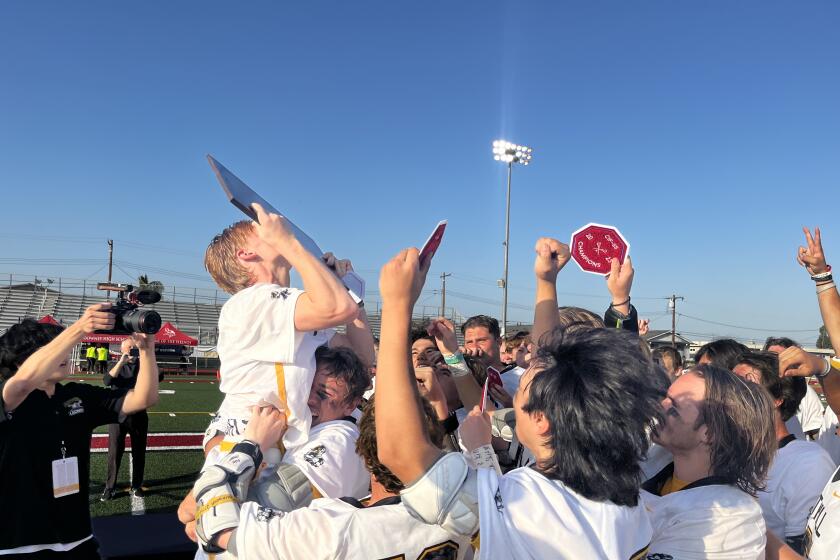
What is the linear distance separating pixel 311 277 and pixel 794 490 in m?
2.50

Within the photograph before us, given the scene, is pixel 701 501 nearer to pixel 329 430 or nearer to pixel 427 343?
pixel 329 430

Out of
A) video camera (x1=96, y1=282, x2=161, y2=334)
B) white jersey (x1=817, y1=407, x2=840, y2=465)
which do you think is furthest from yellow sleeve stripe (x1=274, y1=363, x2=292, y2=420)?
white jersey (x1=817, y1=407, x2=840, y2=465)

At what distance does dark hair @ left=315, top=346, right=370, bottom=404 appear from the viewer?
7.82ft

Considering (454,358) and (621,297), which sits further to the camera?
(454,358)

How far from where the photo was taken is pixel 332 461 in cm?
210

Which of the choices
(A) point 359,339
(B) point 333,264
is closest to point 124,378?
(A) point 359,339

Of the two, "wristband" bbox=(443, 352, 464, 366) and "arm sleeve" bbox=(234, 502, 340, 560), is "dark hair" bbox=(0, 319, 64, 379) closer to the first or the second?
"wristband" bbox=(443, 352, 464, 366)

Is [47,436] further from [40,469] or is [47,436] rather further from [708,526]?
[708,526]

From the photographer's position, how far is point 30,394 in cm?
331

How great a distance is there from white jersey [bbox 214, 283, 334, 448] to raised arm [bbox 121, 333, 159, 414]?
106 centimetres

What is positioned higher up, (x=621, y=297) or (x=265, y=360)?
(x=621, y=297)

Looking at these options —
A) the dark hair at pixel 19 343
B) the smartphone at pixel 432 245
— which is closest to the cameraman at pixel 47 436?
the dark hair at pixel 19 343

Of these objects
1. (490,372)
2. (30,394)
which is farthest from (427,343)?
(30,394)

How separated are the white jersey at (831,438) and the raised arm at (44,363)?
510 cm
